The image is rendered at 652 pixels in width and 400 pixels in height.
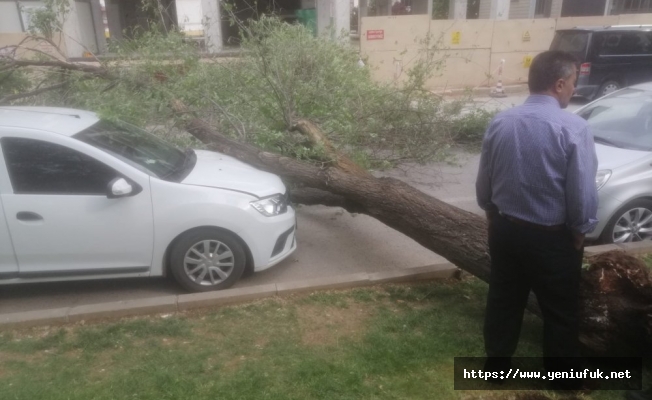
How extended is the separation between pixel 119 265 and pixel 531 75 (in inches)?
143

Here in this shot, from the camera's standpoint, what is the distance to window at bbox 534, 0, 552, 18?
28047 millimetres

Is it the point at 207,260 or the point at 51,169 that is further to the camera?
the point at 207,260

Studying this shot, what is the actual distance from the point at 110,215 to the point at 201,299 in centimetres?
107

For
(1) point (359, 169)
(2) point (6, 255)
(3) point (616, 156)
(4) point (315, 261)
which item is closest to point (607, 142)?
(3) point (616, 156)

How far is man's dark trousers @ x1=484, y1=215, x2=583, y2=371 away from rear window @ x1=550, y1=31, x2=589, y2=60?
14704 mm

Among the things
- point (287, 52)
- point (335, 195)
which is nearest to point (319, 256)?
point (335, 195)

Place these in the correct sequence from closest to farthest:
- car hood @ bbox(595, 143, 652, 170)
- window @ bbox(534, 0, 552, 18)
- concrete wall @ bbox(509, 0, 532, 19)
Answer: car hood @ bbox(595, 143, 652, 170) < concrete wall @ bbox(509, 0, 532, 19) < window @ bbox(534, 0, 552, 18)

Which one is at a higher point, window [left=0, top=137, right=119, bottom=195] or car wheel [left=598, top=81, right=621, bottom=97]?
window [left=0, top=137, right=119, bottom=195]

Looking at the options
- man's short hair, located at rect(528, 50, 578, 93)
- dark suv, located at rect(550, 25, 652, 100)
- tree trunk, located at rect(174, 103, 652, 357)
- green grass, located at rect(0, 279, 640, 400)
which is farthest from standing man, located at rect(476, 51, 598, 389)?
dark suv, located at rect(550, 25, 652, 100)

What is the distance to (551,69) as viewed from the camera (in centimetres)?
301

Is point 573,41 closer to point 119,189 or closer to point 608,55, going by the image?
point 608,55

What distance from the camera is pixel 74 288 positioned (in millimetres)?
5246

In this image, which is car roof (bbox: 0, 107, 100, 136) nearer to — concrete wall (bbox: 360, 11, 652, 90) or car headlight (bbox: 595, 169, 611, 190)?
car headlight (bbox: 595, 169, 611, 190)

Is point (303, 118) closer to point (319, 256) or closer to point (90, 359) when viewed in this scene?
point (319, 256)
